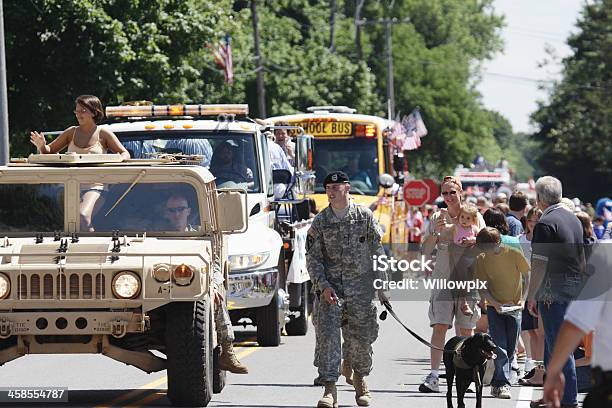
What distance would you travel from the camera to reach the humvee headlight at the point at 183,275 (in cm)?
1096

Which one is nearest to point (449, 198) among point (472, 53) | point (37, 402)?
point (37, 402)

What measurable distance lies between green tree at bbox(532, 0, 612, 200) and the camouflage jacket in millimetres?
58205

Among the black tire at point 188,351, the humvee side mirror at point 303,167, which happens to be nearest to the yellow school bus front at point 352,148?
the humvee side mirror at point 303,167

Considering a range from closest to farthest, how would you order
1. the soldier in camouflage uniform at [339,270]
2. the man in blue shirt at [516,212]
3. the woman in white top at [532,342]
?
the soldier in camouflage uniform at [339,270] → the woman in white top at [532,342] → the man in blue shirt at [516,212]

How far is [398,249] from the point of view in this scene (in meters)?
28.4

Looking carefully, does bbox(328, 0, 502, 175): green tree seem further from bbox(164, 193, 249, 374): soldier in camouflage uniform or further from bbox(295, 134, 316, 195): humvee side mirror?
bbox(164, 193, 249, 374): soldier in camouflage uniform

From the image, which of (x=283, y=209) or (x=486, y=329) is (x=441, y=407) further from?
(x=283, y=209)

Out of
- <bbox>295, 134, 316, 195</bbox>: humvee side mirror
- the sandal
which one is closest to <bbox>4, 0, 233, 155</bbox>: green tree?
<bbox>295, 134, 316, 195</bbox>: humvee side mirror

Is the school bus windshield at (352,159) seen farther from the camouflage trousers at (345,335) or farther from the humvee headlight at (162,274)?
the humvee headlight at (162,274)

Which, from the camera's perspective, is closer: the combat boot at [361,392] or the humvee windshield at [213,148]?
the combat boot at [361,392]

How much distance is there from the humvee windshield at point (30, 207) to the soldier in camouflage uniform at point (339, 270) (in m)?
2.03

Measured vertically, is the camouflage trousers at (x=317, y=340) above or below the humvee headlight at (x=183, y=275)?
below

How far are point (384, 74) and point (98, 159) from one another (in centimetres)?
6424

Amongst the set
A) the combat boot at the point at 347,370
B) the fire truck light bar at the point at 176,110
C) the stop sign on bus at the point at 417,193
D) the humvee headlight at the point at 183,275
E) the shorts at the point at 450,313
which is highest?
the fire truck light bar at the point at 176,110
